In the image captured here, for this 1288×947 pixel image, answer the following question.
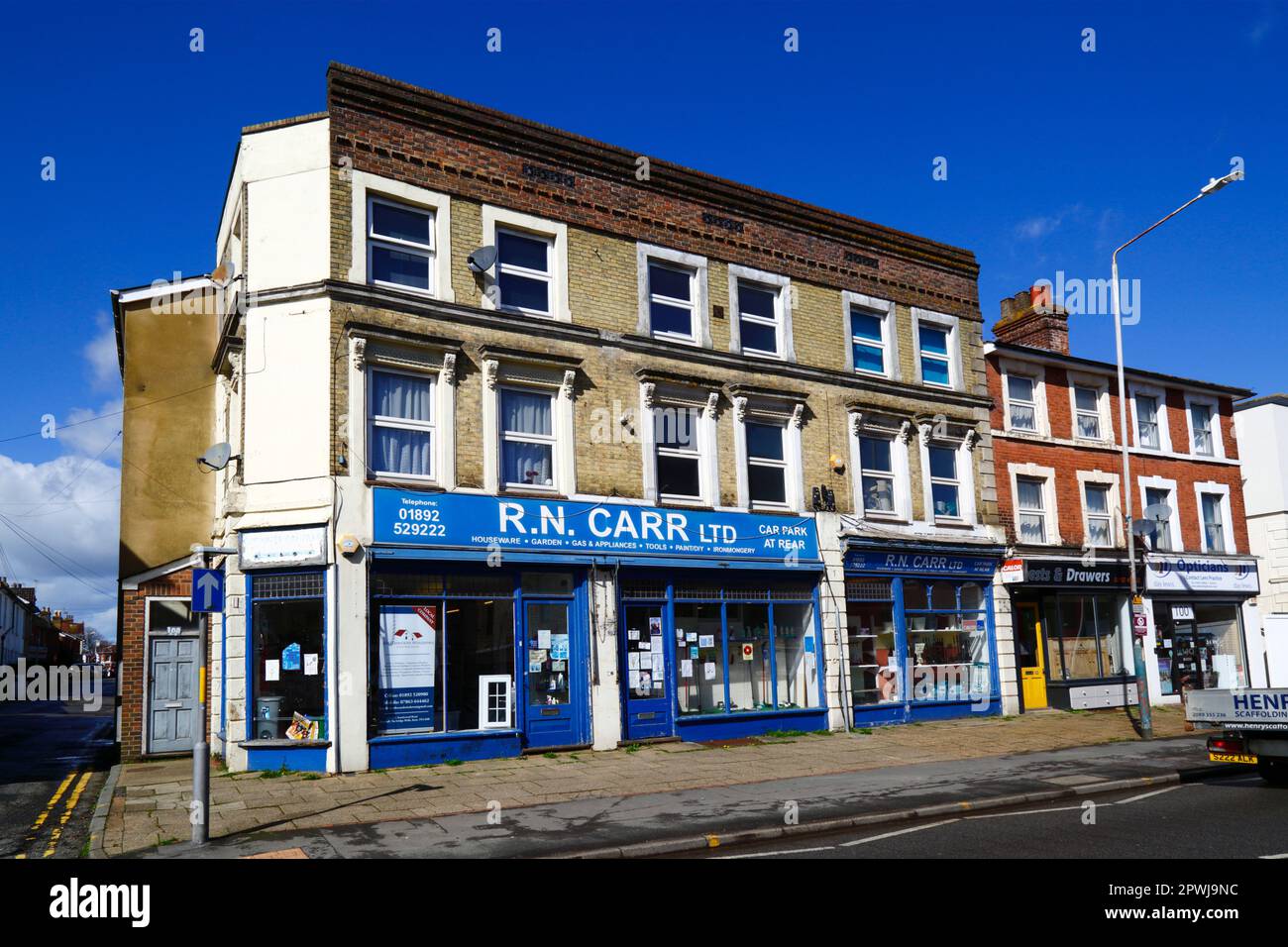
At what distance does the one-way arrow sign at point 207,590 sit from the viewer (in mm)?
11007

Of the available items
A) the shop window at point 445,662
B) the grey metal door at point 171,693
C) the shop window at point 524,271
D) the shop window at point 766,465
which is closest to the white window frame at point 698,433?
the shop window at point 766,465

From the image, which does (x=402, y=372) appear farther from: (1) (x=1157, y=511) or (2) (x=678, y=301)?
(1) (x=1157, y=511)

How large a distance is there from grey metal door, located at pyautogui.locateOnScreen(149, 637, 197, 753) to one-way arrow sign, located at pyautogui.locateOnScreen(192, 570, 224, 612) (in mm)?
8455

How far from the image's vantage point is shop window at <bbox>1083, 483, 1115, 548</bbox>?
88.0 ft

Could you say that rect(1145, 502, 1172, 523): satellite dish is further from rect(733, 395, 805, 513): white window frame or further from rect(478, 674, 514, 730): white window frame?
rect(478, 674, 514, 730): white window frame

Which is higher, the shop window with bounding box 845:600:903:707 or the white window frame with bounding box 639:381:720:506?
the white window frame with bounding box 639:381:720:506

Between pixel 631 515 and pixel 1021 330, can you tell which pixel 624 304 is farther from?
pixel 1021 330

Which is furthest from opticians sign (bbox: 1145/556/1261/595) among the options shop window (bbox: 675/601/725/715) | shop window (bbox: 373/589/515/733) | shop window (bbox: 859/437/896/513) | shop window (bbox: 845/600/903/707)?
shop window (bbox: 373/589/515/733)

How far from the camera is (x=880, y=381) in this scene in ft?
75.3

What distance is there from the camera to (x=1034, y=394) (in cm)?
2644

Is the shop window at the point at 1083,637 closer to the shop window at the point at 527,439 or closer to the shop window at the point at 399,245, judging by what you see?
the shop window at the point at 527,439

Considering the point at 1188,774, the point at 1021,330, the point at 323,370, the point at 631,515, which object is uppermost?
the point at 1021,330
